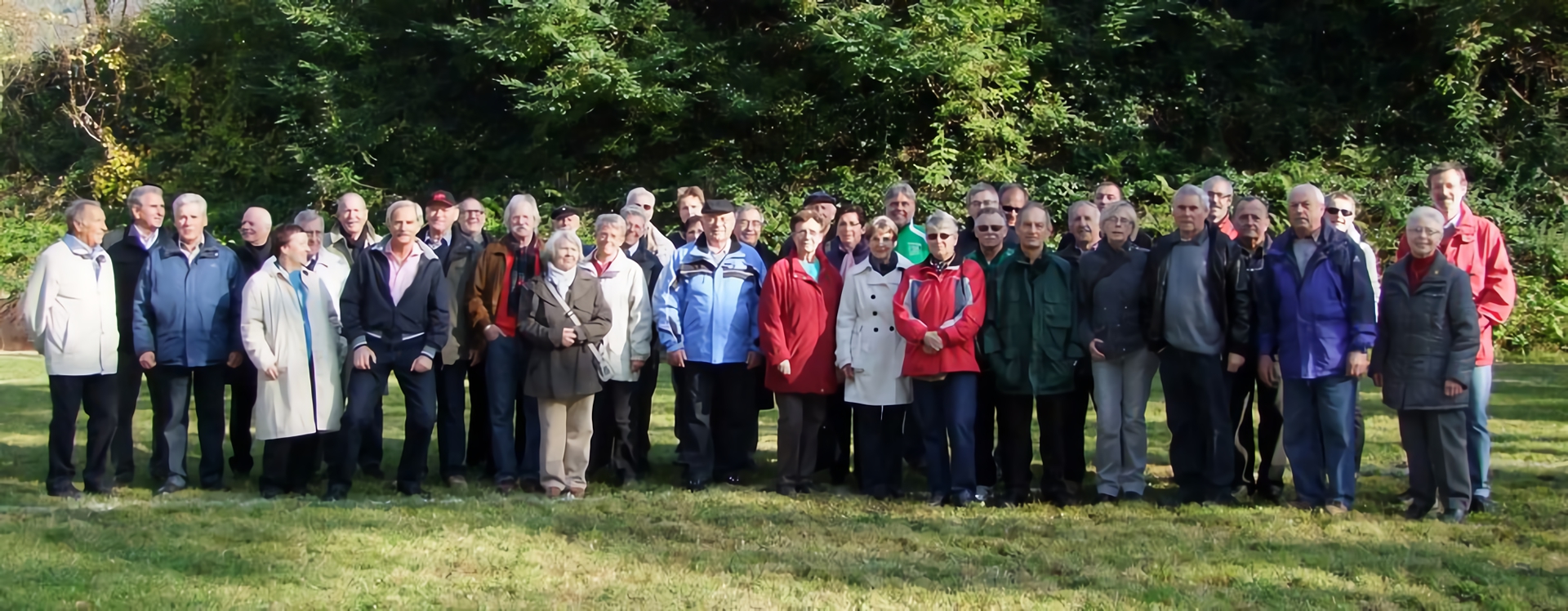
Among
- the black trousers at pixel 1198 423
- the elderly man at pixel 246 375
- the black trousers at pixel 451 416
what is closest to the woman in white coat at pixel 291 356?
the elderly man at pixel 246 375

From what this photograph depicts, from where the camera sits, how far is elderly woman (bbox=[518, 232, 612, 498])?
684 centimetres

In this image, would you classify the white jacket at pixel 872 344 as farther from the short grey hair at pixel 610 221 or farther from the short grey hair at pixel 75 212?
the short grey hair at pixel 75 212

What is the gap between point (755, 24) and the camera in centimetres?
2006

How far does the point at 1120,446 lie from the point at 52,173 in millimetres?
24862

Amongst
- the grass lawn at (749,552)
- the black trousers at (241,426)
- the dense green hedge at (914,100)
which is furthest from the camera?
the dense green hedge at (914,100)

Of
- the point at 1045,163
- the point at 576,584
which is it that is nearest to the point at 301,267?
the point at 576,584

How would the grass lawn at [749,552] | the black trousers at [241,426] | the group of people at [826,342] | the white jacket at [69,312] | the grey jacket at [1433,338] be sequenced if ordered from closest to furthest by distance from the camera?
the grass lawn at [749,552] → the grey jacket at [1433,338] → the group of people at [826,342] → the white jacket at [69,312] → the black trousers at [241,426]

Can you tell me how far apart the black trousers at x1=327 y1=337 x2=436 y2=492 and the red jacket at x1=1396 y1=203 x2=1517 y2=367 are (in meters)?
4.93

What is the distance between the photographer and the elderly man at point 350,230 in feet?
23.9

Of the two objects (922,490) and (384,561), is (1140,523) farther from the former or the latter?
(384,561)

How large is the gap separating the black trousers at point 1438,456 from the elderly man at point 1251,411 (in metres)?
0.64

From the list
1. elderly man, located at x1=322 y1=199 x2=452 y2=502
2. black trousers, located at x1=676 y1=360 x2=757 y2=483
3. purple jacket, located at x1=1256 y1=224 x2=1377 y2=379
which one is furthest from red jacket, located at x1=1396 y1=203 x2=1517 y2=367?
elderly man, located at x1=322 y1=199 x2=452 y2=502

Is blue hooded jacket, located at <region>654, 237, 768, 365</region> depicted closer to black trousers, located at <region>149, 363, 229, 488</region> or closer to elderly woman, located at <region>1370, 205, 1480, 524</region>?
black trousers, located at <region>149, 363, 229, 488</region>

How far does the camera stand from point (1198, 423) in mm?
6582
